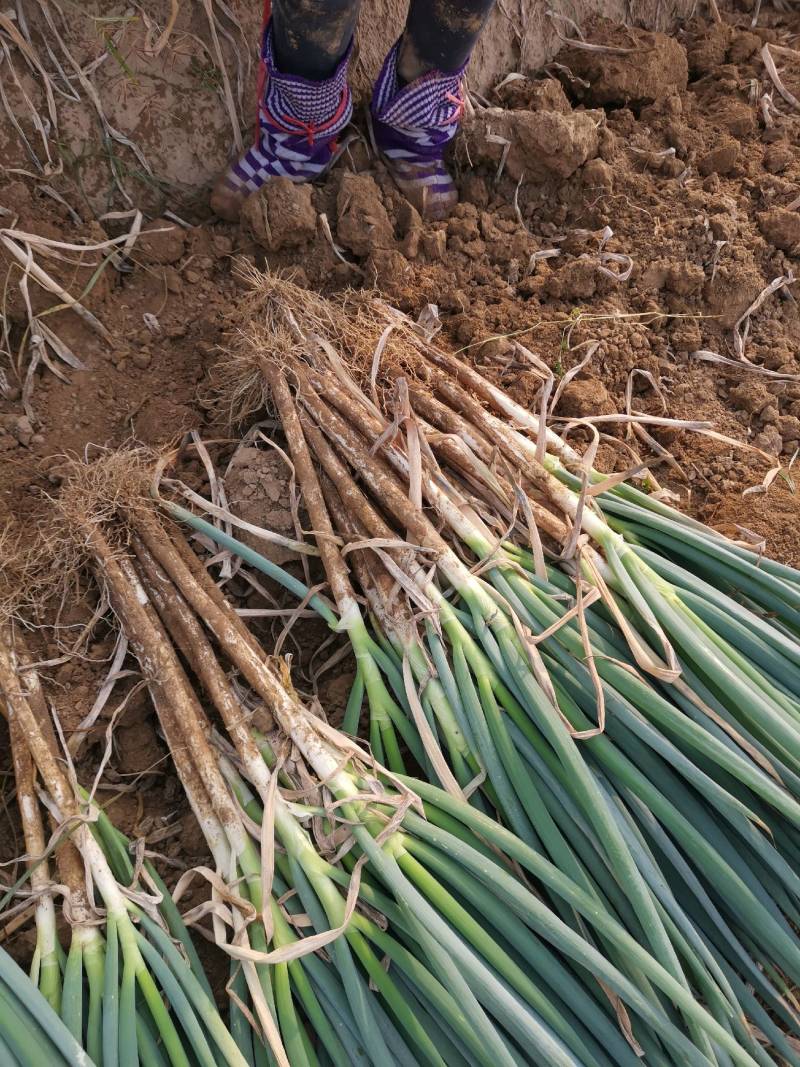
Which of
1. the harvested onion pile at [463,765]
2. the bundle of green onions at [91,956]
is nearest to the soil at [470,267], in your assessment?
the harvested onion pile at [463,765]

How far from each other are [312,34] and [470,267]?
55cm

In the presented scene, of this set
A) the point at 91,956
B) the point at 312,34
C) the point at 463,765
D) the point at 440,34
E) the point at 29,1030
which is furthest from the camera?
the point at 440,34

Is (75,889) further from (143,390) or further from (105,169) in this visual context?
(105,169)

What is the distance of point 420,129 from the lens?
1749mm

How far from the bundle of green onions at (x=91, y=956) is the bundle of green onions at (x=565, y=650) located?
37 cm

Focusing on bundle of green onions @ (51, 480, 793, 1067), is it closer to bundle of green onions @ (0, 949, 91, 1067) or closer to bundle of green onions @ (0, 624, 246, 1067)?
bundle of green onions @ (0, 624, 246, 1067)

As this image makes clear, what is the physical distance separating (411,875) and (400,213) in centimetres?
142

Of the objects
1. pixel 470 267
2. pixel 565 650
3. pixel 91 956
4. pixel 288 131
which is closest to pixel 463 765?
pixel 565 650

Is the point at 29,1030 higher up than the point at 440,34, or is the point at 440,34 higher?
the point at 440,34

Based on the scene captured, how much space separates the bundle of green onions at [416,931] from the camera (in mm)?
850

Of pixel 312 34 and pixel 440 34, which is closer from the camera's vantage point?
pixel 312 34

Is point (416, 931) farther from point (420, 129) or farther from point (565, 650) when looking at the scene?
point (420, 129)

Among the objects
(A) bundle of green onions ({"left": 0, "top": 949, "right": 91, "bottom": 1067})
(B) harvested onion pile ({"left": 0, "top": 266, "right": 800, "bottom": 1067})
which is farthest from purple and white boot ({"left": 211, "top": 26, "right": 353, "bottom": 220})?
(A) bundle of green onions ({"left": 0, "top": 949, "right": 91, "bottom": 1067})

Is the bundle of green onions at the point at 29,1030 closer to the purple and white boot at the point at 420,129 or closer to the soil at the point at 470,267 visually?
the soil at the point at 470,267
